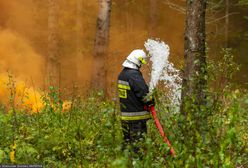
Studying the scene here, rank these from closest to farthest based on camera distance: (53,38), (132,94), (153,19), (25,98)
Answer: (132,94) → (25,98) → (53,38) → (153,19)

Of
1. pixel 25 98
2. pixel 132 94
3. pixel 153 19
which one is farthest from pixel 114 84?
pixel 153 19

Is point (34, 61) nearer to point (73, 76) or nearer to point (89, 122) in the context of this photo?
point (73, 76)

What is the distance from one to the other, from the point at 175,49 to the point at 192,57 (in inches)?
845

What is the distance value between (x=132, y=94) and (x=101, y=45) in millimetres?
8006

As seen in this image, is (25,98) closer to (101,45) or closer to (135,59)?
(101,45)

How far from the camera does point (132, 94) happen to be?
718 centimetres

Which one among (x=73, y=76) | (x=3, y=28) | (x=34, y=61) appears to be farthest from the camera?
(x=73, y=76)

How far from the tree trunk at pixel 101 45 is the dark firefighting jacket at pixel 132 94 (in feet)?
25.0

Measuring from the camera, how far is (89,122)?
9242 millimetres

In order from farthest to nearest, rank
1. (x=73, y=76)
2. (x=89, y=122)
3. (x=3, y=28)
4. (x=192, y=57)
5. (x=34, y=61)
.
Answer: (x=73, y=76)
(x=3, y=28)
(x=34, y=61)
(x=89, y=122)
(x=192, y=57)

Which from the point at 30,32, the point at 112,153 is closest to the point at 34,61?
the point at 30,32

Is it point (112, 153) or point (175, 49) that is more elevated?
point (175, 49)

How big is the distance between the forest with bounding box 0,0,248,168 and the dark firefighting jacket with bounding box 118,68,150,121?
0.25 feet

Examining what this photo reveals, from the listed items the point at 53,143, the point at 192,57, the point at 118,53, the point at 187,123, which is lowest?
the point at 53,143
